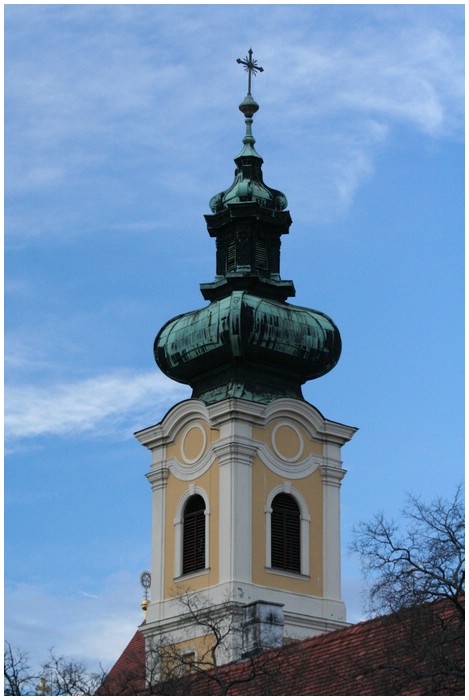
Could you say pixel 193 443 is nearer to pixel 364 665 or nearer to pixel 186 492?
pixel 186 492

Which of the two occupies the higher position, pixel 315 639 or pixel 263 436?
pixel 263 436

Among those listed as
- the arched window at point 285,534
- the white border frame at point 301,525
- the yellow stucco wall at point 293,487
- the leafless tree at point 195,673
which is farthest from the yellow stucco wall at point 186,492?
the leafless tree at point 195,673

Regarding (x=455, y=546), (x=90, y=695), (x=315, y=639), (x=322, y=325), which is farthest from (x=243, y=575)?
(x=455, y=546)

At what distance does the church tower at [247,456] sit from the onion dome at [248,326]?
3 cm

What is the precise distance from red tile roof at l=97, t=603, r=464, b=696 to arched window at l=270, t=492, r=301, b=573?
35.3 feet

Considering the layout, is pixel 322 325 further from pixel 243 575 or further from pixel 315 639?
pixel 315 639

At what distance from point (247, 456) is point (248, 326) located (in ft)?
9.54

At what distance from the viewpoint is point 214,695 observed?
2611 cm

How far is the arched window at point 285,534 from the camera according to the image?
1577 inches

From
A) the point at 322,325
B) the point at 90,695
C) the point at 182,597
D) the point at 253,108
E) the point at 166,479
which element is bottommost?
the point at 90,695

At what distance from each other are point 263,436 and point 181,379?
9.57 feet

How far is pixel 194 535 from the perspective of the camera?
40.6 metres

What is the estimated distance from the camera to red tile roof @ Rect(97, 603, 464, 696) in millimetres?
21203

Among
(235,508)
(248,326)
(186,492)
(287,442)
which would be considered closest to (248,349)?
(248,326)
